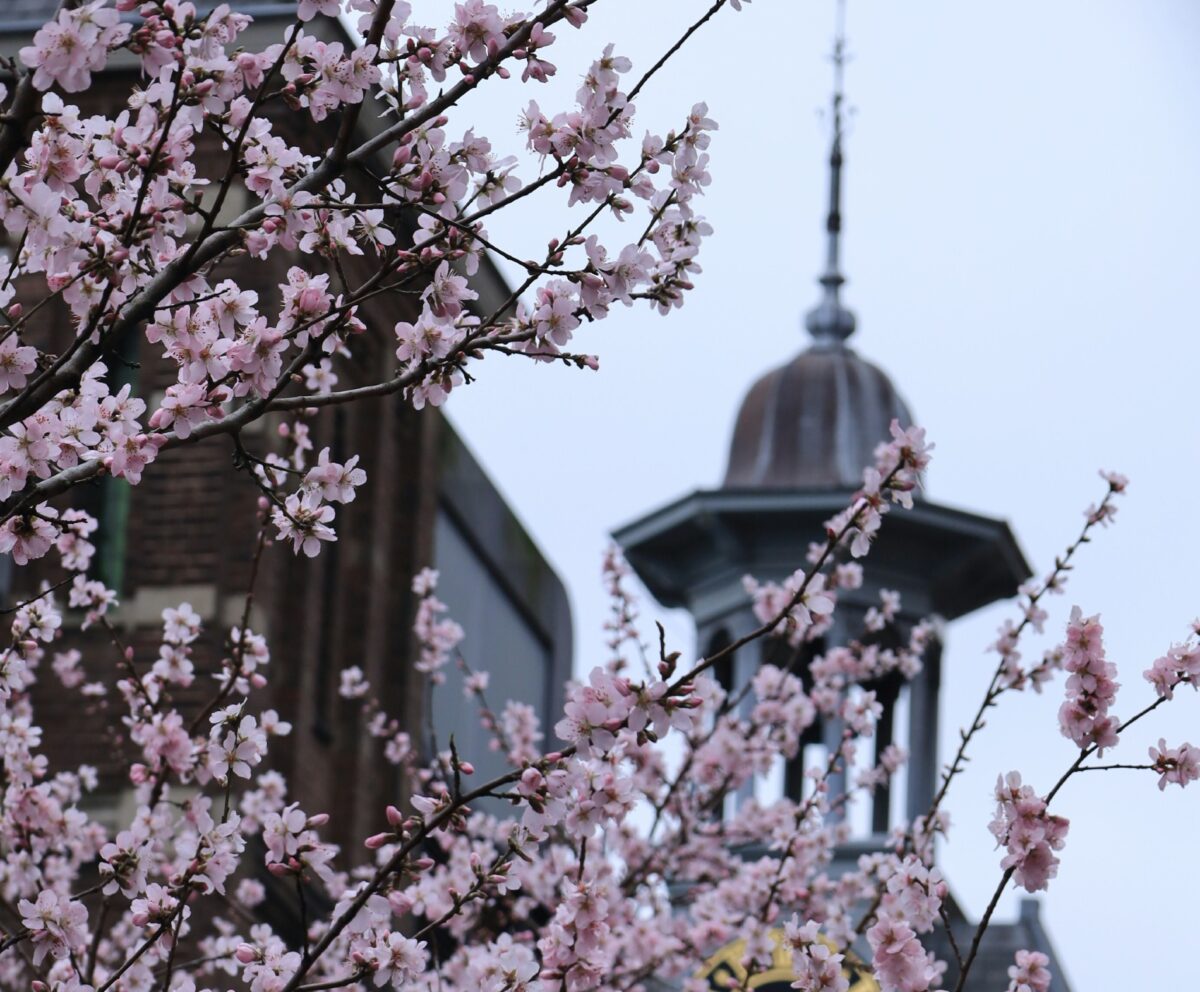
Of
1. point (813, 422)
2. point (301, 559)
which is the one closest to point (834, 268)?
point (813, 422)

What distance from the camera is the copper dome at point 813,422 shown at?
947 inches

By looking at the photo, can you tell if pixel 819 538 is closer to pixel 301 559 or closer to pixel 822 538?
pixel 822 538

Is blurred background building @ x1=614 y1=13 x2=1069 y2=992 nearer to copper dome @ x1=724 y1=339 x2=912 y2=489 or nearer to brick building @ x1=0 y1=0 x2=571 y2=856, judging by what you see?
copper dome @ x1=724 y1=339 x2=912 y2=489

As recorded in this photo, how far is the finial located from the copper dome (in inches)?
26.1

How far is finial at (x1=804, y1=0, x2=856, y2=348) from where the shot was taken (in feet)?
85.5

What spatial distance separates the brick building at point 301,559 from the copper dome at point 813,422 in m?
3.59

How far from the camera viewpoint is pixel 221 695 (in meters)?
7.18

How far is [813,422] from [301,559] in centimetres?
877

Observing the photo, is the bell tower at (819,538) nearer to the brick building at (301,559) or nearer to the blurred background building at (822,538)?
the blurred background building at (822,538)

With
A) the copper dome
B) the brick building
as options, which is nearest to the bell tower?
the copper dome

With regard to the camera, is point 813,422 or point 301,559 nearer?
point 301,559

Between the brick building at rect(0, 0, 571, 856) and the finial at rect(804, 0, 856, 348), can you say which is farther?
the finial at rect(804, 0, 856, 348)

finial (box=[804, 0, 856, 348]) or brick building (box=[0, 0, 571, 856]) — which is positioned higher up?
finial (box=[804, 0, 856, 348])

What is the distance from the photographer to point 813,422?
80.3 ft
